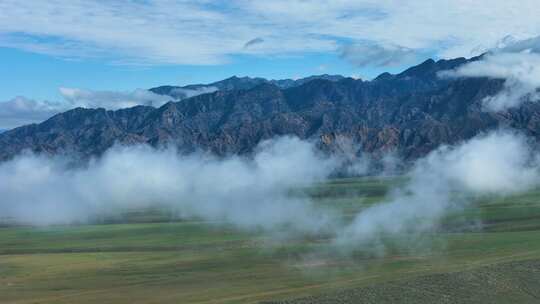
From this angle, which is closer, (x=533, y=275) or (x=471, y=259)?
(x=533, y=275)

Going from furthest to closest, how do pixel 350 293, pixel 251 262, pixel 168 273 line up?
pixel 251 262, pixel 168 273, pixel 350 293

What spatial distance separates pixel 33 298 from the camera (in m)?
150

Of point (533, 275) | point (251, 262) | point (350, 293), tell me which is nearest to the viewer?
point (350, 293)

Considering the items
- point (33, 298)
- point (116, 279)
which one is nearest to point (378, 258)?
point (116, 279)

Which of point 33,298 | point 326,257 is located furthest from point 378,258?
point 33,298

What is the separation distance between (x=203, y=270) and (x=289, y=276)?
24.7 metres

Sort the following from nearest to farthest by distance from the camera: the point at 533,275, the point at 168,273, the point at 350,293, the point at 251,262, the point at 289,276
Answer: the point at 350,293 < the point at 533,275 < the point at 289,276 < the point at 168,273 < the point at 251,262

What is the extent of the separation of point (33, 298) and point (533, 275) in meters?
98.8

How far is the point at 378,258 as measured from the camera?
611 ft

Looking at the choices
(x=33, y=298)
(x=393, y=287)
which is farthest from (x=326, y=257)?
(x=33, y=298)

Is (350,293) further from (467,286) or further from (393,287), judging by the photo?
(467,286)

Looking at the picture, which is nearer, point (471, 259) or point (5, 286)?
point (5, 286)

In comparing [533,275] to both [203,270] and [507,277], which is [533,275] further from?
[203,270]

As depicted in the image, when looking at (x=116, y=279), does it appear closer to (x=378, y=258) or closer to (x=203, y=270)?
(x=203, y=270)
